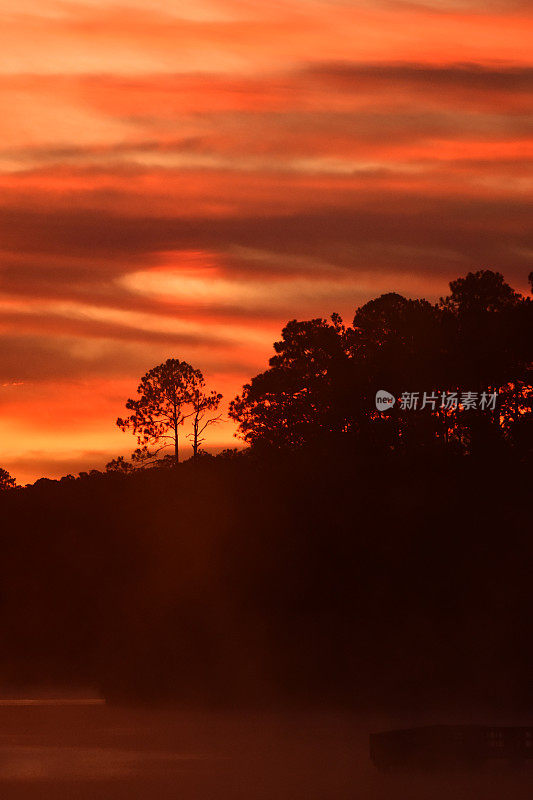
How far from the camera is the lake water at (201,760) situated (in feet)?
111

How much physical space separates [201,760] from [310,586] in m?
17.7

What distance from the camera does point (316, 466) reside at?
62438mm

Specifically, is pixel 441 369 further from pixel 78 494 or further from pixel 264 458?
pixel 78 494

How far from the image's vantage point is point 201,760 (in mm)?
41031

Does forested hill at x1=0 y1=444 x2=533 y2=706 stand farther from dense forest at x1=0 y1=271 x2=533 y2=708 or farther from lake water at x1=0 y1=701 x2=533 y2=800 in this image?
lake water at x1=0 y1=701 x2=533 y2=800

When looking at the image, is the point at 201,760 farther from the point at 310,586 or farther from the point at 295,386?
the point at 295,386

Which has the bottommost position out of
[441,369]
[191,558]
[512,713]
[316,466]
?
[512,713]

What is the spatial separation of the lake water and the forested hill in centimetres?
354

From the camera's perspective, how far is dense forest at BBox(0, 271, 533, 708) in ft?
185

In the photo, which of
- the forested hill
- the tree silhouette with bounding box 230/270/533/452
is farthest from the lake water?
the tree silhouette with bounding box 230/270/533/452

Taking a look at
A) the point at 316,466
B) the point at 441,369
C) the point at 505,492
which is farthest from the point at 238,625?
the point at 441,369

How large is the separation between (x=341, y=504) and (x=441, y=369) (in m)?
12.9

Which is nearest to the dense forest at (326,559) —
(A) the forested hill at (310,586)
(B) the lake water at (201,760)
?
(A) the forested hill at (310,586)

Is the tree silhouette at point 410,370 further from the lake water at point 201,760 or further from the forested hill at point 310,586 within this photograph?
the lake water at point 201,760
